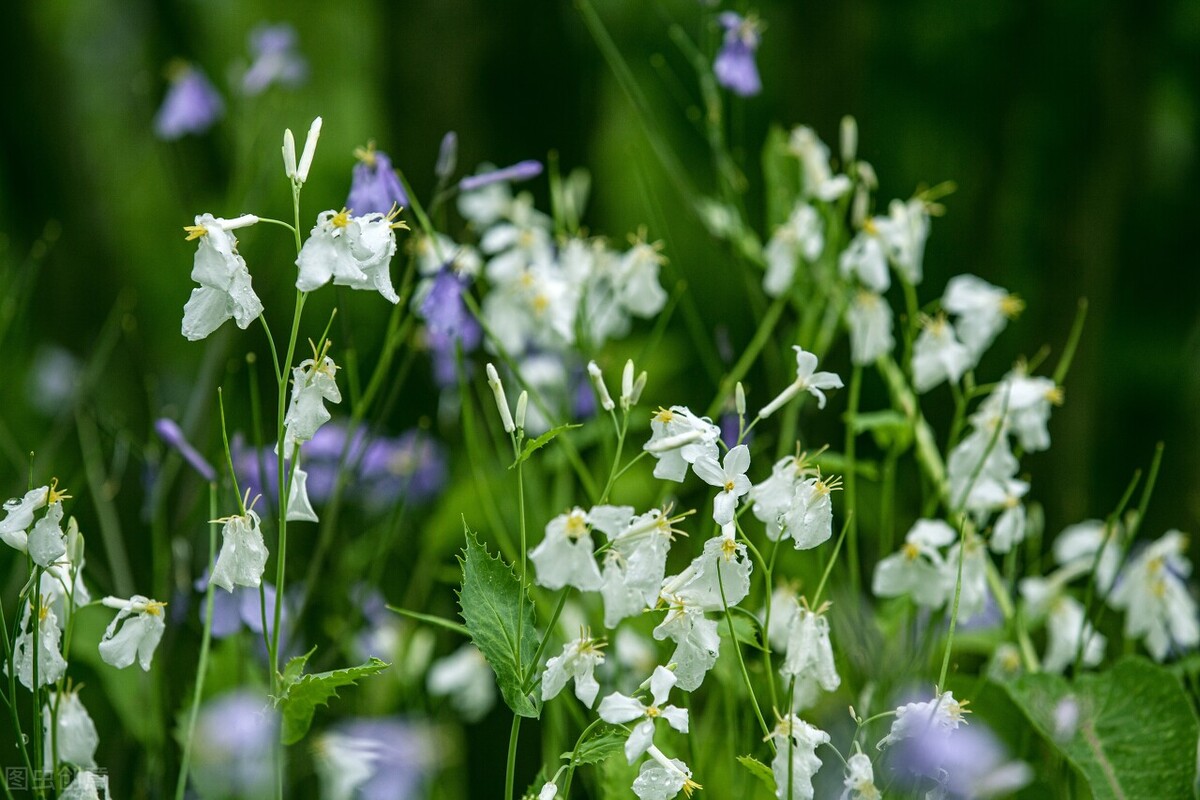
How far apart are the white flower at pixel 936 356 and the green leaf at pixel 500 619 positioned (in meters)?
0.38

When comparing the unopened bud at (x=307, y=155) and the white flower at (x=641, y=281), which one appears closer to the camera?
the unopened bud at (x=307, y=155)

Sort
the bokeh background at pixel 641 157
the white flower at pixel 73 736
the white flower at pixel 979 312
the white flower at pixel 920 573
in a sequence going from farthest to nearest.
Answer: the bokeh background at pixel 641 157, the white flower at pixel 979 312, the white flower at pixel 920 573, the white flower at pixel 73 736

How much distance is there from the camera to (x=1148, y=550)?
0.91 metres

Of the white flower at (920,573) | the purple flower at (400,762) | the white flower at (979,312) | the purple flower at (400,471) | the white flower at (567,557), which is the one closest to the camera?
the white flower at (567,557)

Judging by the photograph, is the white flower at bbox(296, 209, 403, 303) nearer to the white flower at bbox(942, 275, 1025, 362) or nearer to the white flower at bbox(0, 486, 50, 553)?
the white flower at bbox(0, 486, 50, 553)

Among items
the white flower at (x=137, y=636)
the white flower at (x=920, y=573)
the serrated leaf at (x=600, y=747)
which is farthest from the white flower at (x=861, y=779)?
the white flower at (x=137, y=636)

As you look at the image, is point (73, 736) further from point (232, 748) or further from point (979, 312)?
point (979, 312)

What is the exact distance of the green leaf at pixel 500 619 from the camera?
0.60 meters

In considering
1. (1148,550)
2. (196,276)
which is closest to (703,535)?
(1148,550)

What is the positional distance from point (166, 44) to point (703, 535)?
2.58 metres

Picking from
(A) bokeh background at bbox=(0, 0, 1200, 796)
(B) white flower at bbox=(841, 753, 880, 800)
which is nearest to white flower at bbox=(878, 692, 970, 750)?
(B) white flower at bbox=(841, 753, 880, 800)

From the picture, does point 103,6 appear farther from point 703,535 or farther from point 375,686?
point 703,535

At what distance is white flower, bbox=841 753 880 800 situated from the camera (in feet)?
1.92

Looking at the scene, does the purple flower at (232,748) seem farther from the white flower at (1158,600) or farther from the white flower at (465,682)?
the white flower at (1158,600)
